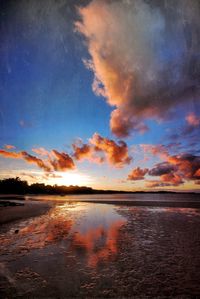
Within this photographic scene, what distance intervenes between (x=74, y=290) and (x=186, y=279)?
3.31 metres

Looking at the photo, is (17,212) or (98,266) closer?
(98,266)

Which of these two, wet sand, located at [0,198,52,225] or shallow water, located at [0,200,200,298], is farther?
wet sand, located at [0,198,52,225]

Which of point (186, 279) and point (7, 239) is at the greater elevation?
point (7, 239)

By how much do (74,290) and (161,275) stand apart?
2804mm

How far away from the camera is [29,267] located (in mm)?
7234

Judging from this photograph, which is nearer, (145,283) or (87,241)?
(145,283)

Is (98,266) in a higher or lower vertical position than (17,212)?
lower

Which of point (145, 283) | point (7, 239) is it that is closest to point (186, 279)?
point (145, 283)

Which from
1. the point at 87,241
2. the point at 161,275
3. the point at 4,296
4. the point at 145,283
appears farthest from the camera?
the point at 87,241

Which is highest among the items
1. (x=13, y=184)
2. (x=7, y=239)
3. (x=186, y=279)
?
(x=13, y=184)

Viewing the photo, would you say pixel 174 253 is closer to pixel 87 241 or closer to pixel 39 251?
pixel 87 241

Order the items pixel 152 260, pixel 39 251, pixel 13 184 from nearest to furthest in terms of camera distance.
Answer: pixel 152 260, pixel 39 251, pixel 13 184

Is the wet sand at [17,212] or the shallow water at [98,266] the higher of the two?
the wet sand at [17,212]

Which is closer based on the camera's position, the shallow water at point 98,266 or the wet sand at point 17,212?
the shallow water at point 98,266
